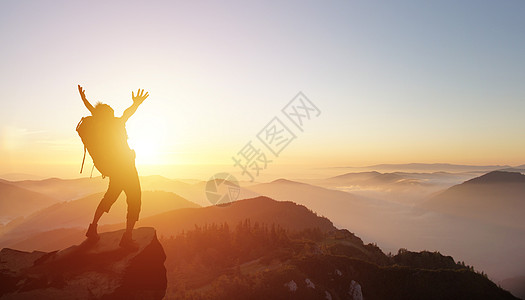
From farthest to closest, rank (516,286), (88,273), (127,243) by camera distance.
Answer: (516,286) < (127,243) < (88,273)

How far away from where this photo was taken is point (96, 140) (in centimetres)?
1019

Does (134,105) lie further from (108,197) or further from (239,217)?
(239,217)

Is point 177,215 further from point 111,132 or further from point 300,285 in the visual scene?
point 111,132

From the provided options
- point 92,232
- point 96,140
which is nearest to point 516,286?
point 92,232

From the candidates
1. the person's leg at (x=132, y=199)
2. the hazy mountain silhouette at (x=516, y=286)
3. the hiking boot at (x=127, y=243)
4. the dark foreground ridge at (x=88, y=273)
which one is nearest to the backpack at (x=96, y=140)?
the person's leg at (x=132, y=199)

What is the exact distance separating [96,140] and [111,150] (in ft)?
1.85

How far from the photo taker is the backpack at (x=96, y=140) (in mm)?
10117

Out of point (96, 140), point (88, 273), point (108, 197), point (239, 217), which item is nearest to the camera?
point (88, 273)

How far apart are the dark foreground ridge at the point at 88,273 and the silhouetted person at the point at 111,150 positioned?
0.51m

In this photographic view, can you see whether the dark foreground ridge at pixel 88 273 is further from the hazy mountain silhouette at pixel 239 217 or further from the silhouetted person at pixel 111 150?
the hazy mountain silhouette at pixel 239 217

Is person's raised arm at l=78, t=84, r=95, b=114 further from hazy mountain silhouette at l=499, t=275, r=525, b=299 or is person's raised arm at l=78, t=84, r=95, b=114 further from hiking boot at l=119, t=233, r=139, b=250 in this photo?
hazy mountain silhouette at l=499, t=275, r=525, b=299

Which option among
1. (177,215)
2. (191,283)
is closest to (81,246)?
(191,283)

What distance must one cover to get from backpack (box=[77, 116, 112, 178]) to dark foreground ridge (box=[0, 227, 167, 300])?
2639mm

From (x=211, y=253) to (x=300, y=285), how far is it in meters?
42.6
